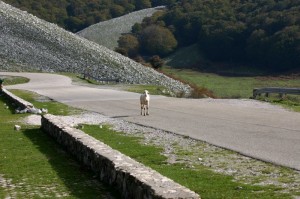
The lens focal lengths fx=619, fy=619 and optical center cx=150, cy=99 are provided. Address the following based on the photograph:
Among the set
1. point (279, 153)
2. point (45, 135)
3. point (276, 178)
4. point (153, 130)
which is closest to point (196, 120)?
point (153, 130)

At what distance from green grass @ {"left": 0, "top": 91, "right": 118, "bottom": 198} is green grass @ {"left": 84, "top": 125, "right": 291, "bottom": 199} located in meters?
1.41

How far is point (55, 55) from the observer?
248ft

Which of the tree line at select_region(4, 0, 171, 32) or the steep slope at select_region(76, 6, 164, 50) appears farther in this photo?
the tree line at select_region(4, 0, 171, 32)

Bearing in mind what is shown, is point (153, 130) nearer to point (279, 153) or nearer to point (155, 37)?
point (279, 153)

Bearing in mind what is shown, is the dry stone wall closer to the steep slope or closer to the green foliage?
the green foliage

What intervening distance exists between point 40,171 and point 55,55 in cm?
6427

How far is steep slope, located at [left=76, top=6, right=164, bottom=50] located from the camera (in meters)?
154

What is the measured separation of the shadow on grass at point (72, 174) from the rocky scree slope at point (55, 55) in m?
43.2

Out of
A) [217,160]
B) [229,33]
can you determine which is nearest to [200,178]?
[217,160]

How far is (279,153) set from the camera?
46.2 ft

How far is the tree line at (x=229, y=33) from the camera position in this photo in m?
106

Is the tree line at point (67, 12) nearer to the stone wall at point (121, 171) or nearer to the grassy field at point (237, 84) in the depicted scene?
the grassy field at point (237, 84)

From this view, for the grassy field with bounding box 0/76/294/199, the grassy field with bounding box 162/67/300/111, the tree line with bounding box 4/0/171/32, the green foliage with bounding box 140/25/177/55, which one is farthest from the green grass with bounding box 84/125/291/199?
the tree line with bounding box 4/0/171/32

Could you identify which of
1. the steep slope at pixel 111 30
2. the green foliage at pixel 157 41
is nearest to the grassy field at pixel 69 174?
the green foliage at pixel 157 41
